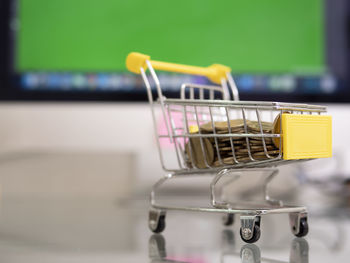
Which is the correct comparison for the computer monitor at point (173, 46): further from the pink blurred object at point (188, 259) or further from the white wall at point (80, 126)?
the pink blurred object at point (188, 259)

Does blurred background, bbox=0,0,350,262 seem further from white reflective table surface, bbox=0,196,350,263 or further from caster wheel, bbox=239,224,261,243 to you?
caster wheel, bbox=239,224,261,243

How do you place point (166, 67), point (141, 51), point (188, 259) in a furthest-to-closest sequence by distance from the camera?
point (141, 51) → point (166, 67) → point (188, 259)

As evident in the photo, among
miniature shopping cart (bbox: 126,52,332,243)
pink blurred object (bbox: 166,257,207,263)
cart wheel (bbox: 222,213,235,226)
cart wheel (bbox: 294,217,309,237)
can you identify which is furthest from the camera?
cart wheel (bbox: 222,213,235,226)

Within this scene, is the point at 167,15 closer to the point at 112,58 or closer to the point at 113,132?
the point at 112,58

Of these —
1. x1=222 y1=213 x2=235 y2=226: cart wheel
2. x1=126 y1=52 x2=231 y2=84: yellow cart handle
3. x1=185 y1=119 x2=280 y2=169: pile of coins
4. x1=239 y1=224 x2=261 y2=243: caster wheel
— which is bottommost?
x1=222 y1=213 x2=235 y2=226: cart wheel

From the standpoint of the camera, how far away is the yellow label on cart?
95cm

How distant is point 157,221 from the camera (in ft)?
3.94

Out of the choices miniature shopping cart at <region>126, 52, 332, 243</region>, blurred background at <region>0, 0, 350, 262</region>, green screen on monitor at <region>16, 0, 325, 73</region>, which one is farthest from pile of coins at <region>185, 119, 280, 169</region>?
green screen on monitor at <region>16, 0, 325, 73</region>

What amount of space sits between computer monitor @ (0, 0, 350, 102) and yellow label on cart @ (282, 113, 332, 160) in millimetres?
1169

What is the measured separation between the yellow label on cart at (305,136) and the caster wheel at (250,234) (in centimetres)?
17

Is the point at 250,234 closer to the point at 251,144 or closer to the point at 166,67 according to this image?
the point at 251,144

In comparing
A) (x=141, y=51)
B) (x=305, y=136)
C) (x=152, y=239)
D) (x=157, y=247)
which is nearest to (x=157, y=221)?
(x=152, y=239)

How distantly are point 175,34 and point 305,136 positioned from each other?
1337 millimetres

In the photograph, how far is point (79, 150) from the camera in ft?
7.59
